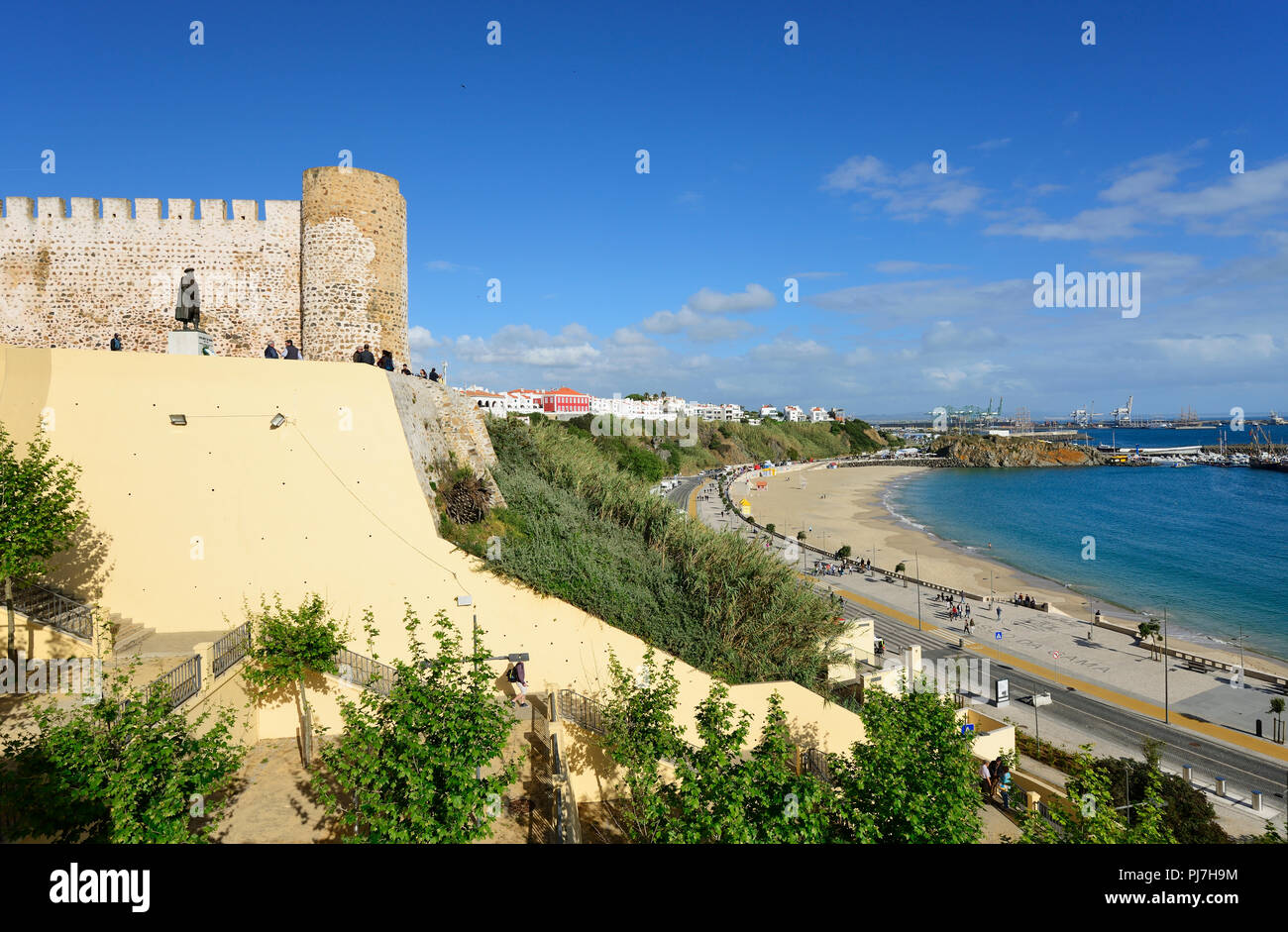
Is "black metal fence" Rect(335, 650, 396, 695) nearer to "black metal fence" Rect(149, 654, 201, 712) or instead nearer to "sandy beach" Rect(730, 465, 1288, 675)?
"black metal fence" Rect(149, 654, 201, 712)

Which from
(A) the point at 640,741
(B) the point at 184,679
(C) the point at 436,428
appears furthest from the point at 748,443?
(B) the point at 184,679

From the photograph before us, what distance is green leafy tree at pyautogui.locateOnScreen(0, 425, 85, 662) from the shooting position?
8.66m

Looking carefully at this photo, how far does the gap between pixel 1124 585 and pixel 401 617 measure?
37736 mm

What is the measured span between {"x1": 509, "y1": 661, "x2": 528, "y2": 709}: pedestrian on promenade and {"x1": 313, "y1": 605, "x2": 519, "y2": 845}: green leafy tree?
13.4ft

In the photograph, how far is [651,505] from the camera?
17375 mm

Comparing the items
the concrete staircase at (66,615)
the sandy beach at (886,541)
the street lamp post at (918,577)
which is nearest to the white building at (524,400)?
the sandy beach at (886,541)

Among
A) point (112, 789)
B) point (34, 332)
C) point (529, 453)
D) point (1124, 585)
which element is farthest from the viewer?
point (1124, 585)

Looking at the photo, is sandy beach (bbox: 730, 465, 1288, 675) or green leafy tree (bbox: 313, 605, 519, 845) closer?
green leafy tree (bbox: 313, 605, 519, 845)

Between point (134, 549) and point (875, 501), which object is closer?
point (134, 549)

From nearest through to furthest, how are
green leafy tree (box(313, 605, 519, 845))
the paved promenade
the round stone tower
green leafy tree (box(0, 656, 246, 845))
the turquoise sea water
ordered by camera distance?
1. green leafy tree (box(0, 656, 246, 845))
2. green leafy tree (box(313, 605, 519, 845))
3. the round stone tower
4. the paved promenade
5. the turquoise sea water

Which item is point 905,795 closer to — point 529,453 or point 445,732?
point 445,732

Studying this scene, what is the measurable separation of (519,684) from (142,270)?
1408 cm

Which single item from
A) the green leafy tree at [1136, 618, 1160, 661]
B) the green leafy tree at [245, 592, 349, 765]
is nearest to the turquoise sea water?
the green leafy tree at [1136, 618, 1160, 661]
